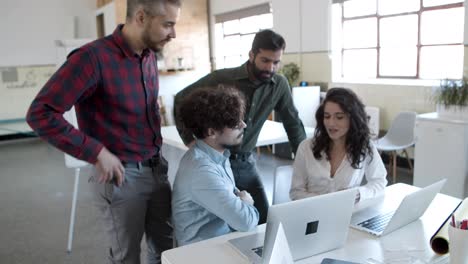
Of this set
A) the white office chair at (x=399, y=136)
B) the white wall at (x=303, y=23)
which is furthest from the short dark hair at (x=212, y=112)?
the white wall at (x=303, y=23)

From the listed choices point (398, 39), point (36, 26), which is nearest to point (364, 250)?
point (398, 39)

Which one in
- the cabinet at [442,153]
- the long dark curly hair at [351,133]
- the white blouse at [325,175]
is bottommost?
the cabinet at [442,153]

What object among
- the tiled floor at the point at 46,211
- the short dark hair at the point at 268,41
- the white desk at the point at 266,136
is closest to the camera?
the short dark hair at the point at 268,41

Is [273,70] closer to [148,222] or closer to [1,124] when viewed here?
[148,222]

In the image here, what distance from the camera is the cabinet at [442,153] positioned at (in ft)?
11.4

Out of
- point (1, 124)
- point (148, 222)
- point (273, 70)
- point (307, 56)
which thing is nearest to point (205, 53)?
point (307, 56)

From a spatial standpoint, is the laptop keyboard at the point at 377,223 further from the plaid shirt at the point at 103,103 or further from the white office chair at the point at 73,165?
the white office chair at the point at 73,165

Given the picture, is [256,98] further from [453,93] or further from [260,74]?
[453,93]

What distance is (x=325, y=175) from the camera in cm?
190

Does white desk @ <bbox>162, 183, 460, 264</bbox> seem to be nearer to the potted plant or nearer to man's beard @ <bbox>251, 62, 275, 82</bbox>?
man's beard @ <bbox>251, 62, 275, 82</bbox>

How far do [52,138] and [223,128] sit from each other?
58 centimetres

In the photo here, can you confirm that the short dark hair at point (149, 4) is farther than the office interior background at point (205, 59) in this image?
No

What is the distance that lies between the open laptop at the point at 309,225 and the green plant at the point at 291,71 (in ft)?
15.8

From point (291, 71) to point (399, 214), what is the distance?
475cm
